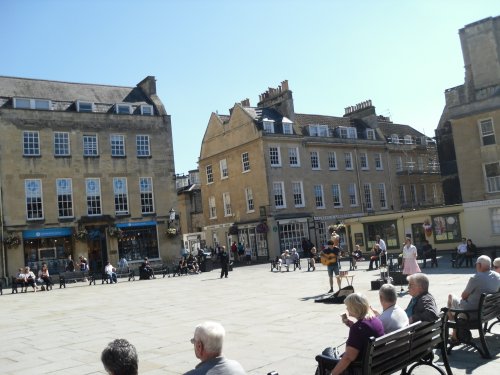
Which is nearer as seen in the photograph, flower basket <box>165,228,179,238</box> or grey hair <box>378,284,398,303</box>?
grey hair <box>378,284,398,303</box>

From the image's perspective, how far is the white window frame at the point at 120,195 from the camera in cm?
3534

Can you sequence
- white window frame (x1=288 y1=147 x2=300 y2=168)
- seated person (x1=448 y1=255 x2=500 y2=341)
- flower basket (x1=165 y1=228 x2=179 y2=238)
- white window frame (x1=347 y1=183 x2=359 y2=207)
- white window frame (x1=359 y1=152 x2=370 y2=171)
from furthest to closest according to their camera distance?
1. white window frame (x1=359 y1=152 x2=370 y2=171)
2. white window frame (x1=347 y1=183 x2=359 y2=207)
3. white window frame (x1=288 y1=147 x2=300 y2=168)
4. flower basket (x1=165 y1=228 x2=179 y2=238)
5. seated person (x1=448 y1=255 x2=500 y2=341)

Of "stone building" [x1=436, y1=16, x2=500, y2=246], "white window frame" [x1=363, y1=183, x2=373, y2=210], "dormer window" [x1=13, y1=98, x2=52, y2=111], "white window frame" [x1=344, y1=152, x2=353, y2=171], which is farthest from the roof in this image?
"stone building" [x1=436, y1=16, x2=500, y2=246]

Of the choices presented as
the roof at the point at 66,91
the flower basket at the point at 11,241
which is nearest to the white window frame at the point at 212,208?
the roof at the point at 66,91

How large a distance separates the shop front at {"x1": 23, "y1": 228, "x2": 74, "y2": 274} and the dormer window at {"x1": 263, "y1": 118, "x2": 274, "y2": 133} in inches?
695

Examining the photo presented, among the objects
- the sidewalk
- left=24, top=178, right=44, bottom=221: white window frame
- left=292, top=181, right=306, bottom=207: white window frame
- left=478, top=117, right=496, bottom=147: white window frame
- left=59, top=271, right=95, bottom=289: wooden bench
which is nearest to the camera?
the sidewalk

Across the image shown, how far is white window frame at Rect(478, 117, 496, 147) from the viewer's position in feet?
99.7

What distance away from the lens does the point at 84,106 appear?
35.3 m

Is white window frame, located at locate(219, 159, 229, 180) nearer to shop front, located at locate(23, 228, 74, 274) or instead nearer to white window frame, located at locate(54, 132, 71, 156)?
white window frame, located at locate(54, 132, 71, 156)

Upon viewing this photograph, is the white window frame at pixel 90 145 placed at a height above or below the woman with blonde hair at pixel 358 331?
above

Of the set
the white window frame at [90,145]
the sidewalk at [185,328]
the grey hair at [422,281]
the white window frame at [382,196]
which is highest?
the white window frame at [90,145]

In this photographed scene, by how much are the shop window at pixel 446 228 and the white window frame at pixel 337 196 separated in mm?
15238

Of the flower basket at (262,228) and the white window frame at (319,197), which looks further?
the white window frame at (319,197)

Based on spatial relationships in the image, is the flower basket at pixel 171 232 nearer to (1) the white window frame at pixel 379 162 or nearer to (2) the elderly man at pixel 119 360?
(1) the white window frame at pixel 379 162
